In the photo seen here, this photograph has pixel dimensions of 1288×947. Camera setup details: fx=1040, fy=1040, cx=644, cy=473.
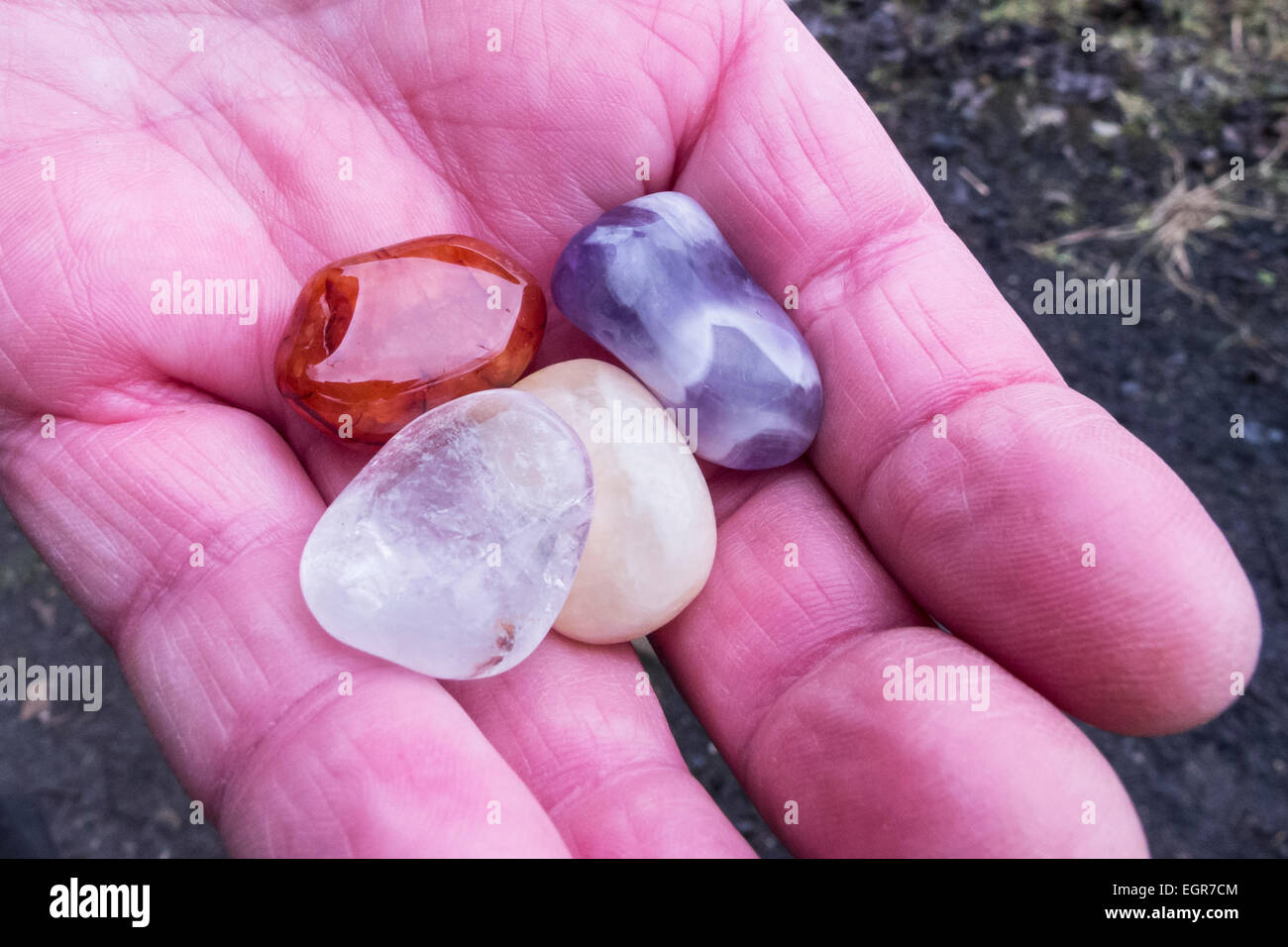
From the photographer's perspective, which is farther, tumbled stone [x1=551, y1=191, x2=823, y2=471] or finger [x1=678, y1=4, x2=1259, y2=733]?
tumbled stone [x1=551, y1=191, x2=823, y2=471]

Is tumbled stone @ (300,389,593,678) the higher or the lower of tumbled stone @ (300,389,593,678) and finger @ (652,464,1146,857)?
the higher

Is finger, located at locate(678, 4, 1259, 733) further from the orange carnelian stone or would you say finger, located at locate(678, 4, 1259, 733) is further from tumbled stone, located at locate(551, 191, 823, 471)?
the orange carnelian stone

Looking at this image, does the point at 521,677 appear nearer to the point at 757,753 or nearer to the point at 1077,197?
the point at 757,753

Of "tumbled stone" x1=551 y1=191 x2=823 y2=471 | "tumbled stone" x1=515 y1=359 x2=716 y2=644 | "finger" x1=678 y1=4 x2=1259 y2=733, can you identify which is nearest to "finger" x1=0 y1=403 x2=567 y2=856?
"tumbled stone" x1=515 y1=359 x2=716 y2=644

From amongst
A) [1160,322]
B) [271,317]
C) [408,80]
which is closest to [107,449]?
[271,317]

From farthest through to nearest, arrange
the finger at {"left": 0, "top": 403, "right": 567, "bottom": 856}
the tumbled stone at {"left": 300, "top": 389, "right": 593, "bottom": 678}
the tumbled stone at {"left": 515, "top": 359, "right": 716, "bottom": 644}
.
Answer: the tumbled stone at {"left": 515, "top": 359, "right": 716, "bottom": 644} < the tumbled stone at {"left": 300, "top": 389, "right": 593, "bottom": 678} < the finger at {"left": 0, "top": 403, "right": 567, "bottom": 856}
